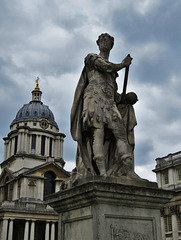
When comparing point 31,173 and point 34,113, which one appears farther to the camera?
point 34,113

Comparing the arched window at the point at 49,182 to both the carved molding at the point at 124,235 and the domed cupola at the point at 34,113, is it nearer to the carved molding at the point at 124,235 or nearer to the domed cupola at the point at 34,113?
the domed cupola at the point at 34,113

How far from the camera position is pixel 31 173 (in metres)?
54.2

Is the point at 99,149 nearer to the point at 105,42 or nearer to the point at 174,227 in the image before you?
the point at 105,42

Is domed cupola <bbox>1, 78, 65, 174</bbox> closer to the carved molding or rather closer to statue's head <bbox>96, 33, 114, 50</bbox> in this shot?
statue's head <bbox>96, 33, 114, 50</bbox>

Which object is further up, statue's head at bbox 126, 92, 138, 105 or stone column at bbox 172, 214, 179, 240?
statue's head at bbox 126, 92, 138, 105

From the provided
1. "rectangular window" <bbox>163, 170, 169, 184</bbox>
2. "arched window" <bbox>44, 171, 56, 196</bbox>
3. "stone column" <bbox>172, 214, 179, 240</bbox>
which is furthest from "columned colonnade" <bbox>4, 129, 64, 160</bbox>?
"stone column" <bbox>172, 214, 179, 240</bbox>

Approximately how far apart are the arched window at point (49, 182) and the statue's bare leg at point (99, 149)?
50.9 metres

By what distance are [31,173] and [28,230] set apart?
9335mm

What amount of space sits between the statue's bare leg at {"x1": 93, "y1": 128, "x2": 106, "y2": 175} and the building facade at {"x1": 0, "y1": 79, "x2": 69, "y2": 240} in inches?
1687

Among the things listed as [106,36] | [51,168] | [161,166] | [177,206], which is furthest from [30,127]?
[106,36]

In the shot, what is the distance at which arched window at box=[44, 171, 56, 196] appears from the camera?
55.8 m

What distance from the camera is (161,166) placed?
146 ft

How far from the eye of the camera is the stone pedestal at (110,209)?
5145 millimetres

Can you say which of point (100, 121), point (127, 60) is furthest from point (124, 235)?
point (127, 60)
